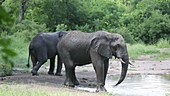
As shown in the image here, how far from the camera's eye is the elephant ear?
12969 millimetres

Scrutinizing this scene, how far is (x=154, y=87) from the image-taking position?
14.3 metres

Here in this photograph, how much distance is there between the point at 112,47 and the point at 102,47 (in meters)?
0.30

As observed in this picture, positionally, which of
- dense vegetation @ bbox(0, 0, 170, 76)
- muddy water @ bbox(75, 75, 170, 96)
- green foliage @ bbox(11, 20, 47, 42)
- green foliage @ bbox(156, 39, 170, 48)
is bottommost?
green foliage @ bbox(156, 39, 170, 48)

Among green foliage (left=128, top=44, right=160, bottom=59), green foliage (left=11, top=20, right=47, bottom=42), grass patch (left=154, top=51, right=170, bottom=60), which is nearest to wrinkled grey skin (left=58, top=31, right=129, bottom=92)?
grass patch (left=154, top=51, right=170, bottom=60)

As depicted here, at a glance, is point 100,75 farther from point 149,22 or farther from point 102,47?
point 149,22

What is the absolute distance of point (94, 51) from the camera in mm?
13148

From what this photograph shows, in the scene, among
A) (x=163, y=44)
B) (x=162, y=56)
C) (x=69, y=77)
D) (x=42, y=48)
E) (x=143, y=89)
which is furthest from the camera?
(x=163, y=44)

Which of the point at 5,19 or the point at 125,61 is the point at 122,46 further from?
the point at 5,19

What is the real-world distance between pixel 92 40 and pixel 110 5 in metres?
36.5

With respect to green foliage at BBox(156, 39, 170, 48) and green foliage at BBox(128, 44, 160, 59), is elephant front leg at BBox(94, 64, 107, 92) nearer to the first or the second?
green foliage at BBox(128, 44, 160, 59)

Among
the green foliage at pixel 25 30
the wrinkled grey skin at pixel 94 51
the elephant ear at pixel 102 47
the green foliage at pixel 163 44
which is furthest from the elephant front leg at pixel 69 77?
the green foliage at pixel 163 44

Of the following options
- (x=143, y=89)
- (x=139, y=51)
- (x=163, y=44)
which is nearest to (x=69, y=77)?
(x=143, y=89)

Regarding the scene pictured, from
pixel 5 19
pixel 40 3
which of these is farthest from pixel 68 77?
pixel 40 3

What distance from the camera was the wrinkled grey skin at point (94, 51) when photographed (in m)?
13.0
